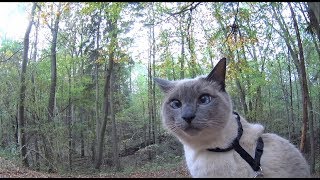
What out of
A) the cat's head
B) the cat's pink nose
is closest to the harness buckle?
the cat's head

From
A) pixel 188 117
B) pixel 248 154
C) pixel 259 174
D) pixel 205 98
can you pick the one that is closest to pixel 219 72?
pixel 205 98

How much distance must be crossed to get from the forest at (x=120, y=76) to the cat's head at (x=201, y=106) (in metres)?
7.72

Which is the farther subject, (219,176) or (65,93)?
(65,93)

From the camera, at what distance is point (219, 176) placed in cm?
207

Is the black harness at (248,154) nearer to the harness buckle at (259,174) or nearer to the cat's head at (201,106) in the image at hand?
the harness buckle at (259,174)

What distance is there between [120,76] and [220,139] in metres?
27.6

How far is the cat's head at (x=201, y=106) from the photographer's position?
7.32 feet

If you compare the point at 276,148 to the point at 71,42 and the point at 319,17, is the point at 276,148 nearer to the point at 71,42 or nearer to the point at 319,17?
the point at 319,17

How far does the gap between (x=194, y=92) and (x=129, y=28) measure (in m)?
16.0

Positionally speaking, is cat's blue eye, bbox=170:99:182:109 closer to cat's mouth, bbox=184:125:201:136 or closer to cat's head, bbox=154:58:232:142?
cat's head, bbox=154:58:232:142

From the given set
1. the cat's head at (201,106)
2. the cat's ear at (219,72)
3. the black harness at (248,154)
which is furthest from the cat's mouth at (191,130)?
the cat's ear at (219,72)

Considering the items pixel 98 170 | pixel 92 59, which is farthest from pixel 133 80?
pixel 98 170

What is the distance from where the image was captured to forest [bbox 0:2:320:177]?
1270cm

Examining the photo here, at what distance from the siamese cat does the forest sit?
7749mm
